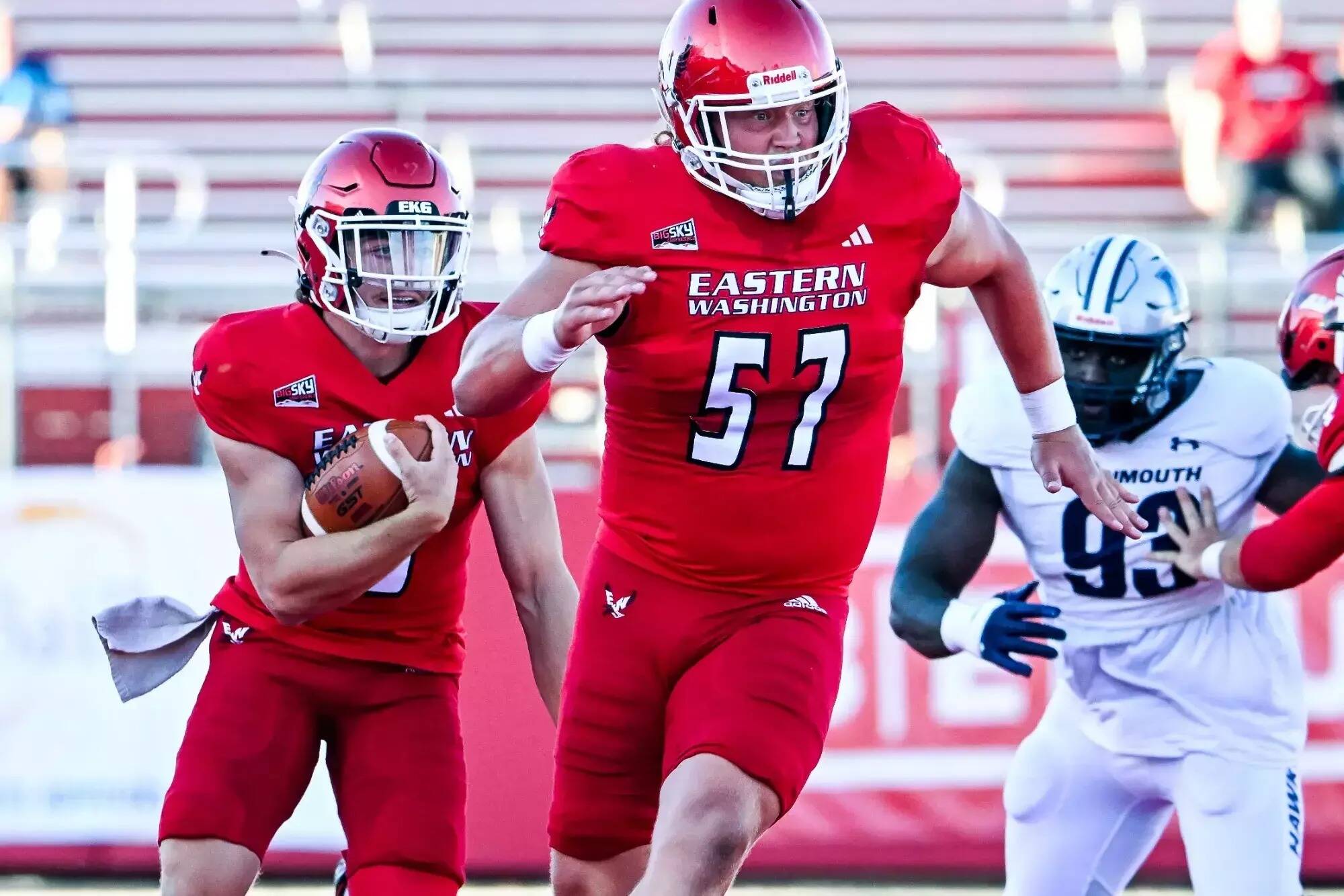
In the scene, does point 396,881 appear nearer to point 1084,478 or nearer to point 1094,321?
point 1084,478

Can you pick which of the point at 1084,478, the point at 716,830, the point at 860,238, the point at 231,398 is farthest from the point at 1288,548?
the point at 231,398

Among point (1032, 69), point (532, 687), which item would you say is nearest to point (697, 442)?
point (532, 687)

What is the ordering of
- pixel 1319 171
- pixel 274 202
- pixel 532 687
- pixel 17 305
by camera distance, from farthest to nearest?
pixel 274 202 < pixel 1319 171 < pixel 17 305 < pixel 532 687

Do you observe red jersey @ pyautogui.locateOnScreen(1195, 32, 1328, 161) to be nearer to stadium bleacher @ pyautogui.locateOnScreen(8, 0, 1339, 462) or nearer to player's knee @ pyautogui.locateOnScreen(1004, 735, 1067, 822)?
stadium bleacher @ pyautogui.locateOnScreen(8, 0, 1339, 462)

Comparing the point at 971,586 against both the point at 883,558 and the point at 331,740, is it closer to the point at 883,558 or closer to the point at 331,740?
the point at 883,558

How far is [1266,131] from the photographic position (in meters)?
9.78

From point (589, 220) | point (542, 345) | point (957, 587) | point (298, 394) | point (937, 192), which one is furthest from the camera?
point (957, 587)

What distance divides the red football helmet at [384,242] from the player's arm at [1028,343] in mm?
1027

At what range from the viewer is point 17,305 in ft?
28.6

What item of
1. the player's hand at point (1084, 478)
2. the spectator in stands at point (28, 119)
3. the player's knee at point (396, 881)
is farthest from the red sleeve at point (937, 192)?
the spectator in stands at point (28, 119)

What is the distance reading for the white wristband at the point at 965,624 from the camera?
12.8 ft

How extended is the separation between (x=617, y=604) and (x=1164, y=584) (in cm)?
140

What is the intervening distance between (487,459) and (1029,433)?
1264 mm

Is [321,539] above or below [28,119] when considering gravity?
below
